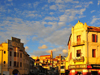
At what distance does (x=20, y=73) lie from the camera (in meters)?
53.8

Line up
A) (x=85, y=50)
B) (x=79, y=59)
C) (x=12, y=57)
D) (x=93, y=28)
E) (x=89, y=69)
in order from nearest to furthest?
(x=89, y=69) → (x=85, y=50) → (x=79, y=59) → (x=93, y=28) → (x=12, y=57)

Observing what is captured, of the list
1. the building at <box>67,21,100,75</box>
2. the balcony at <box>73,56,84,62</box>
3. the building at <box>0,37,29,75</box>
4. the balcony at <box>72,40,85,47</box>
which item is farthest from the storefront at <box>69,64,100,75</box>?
the building at <box>0,37,29,75</box>

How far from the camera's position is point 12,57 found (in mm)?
50844

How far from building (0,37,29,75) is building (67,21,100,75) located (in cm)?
2233

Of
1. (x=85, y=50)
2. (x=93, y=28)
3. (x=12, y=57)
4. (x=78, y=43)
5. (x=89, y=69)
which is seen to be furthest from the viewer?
(x=12, y=57)

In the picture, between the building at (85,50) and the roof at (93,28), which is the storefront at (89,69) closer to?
the building at (85,50)

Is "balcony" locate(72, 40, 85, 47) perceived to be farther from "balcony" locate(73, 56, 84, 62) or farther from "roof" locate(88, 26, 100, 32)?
"roof" locate(88, 26, 100, 32)

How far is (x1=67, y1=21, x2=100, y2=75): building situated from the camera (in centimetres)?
3356

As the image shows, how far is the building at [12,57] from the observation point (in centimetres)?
4806

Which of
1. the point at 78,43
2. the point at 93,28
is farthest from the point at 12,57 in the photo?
the point at 93,28

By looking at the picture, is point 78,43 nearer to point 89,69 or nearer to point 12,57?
point 89,69

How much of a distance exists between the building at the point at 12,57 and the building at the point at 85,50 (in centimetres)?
2233

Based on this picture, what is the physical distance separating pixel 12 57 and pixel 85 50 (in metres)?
26.5

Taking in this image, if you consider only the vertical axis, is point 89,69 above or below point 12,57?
below
